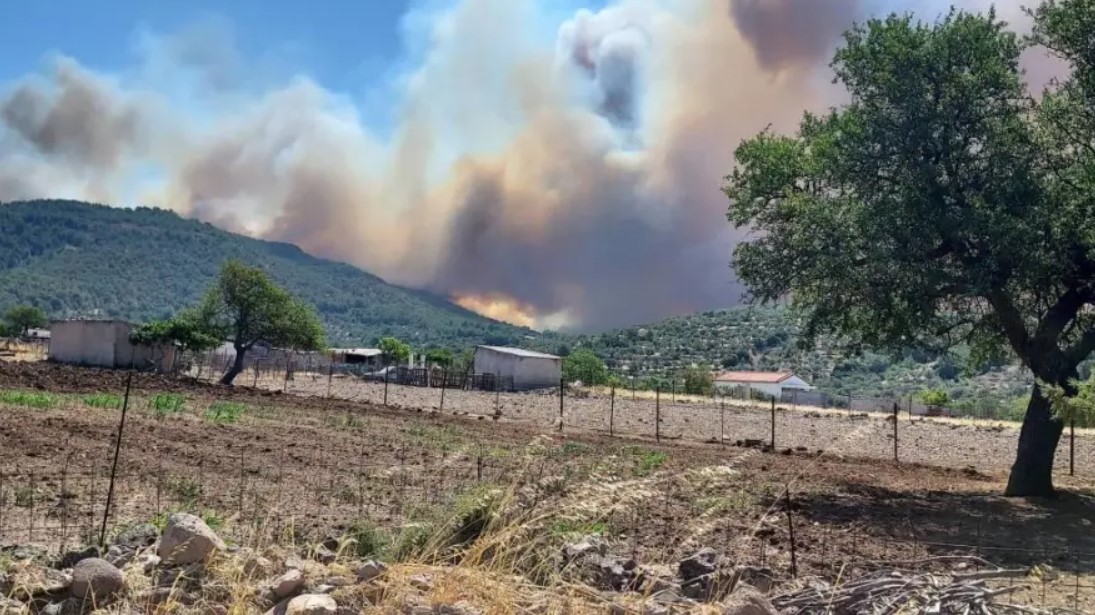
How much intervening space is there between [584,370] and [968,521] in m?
84.1

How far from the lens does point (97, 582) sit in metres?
6.60

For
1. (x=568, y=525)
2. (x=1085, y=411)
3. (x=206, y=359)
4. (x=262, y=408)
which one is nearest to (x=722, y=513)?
(x=568, y=525)

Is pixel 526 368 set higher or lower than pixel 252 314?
lower

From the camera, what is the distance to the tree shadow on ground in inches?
490

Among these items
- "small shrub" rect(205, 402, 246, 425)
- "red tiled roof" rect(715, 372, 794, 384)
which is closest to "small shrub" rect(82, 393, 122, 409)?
"small shrub" rect(205, 402, 246, 425)

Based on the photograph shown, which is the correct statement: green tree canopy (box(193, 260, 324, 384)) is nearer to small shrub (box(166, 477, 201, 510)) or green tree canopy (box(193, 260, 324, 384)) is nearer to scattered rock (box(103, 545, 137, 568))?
small shrub (box(166, 477, 201, 510))

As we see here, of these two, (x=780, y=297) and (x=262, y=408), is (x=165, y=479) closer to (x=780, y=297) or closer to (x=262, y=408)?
(x=780, y=297)

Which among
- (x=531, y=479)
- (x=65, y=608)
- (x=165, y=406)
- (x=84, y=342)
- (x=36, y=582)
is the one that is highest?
(x=84, y=342)

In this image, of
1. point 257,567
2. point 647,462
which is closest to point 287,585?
point 257,567

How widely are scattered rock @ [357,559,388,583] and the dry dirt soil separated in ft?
3.97

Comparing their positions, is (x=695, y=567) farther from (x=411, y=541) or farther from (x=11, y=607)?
(x=11, y=607)

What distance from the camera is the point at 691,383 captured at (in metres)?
92.6

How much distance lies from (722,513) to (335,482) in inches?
239

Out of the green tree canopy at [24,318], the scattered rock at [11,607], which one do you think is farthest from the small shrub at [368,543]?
the green tree canopy at [24,318]
